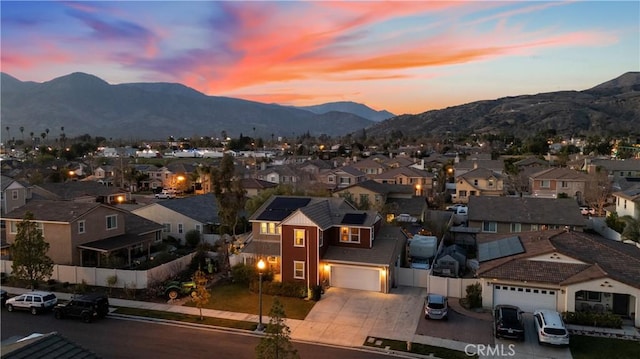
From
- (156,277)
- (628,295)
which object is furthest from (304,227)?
(628,295)

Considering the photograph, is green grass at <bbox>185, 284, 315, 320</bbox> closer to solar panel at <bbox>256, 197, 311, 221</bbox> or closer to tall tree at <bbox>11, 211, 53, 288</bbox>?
solar panel at <bbox>256, 197, 311, 221</bbox>

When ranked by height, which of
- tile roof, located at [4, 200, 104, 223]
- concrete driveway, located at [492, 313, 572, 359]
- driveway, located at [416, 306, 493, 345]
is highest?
tile roof, located at [4, 200, 104, 223]

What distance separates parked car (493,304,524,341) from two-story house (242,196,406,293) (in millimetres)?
7676

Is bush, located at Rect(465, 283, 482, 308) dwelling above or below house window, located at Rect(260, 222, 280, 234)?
below

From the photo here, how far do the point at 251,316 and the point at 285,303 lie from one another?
2707mm

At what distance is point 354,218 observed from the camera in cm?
3306

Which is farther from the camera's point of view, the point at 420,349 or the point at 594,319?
the point at 594,319

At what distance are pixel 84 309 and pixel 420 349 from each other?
18.4m

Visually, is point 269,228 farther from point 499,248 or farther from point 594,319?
point 594,319

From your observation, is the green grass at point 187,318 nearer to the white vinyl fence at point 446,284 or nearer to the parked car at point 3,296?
the parked car at point 3,296

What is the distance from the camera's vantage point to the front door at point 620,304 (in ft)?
83.6

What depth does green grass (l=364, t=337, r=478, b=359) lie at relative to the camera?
21.2m

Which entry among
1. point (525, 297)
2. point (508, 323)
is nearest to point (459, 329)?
point (508, 323)

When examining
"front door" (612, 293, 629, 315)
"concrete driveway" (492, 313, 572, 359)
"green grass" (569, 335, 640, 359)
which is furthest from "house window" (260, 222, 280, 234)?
"front door" (612, 293, 629, 315)
